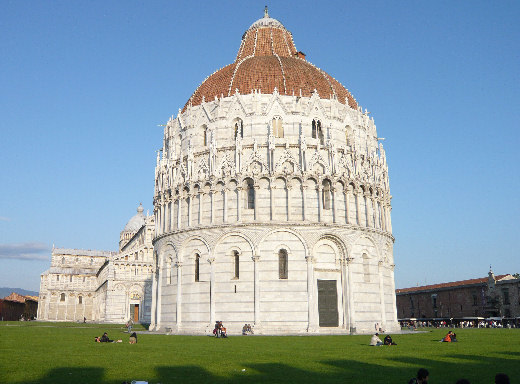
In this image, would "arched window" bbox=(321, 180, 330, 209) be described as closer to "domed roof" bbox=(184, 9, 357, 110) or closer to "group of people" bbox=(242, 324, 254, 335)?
"domed roof" bbox=(184, 9, 357, 110)

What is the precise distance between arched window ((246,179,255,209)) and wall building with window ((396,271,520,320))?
156ft

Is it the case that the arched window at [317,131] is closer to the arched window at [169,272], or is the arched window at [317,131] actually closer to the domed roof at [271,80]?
the domed roof at [271,80]

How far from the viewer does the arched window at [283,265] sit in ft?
128

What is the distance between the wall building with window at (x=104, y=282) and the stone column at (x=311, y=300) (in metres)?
41.5

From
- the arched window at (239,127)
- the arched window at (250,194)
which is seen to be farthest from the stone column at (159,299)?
the arched window at (239,127)

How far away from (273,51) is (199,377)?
4637cm

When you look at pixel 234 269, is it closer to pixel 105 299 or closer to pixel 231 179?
pixel 231 179

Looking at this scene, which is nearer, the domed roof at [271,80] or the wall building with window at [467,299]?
the domed roof at [271,80]

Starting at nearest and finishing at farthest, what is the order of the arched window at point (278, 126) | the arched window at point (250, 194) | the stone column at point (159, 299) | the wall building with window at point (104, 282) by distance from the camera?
the arched window at point (250, 194) → the arched window at point (278, 126) → the stone column at point (159, 299) → the wall building with window at point (104, 282)

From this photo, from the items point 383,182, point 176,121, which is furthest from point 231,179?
point 383,182

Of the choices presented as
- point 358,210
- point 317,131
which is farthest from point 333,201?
point 317,131

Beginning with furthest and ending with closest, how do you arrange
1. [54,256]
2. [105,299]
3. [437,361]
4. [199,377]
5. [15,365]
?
[54,256]
[105,299]
[437,361]
[15,365]
[199,377]

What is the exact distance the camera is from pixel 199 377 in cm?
1485

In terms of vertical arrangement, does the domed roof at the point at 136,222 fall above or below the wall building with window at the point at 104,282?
above
